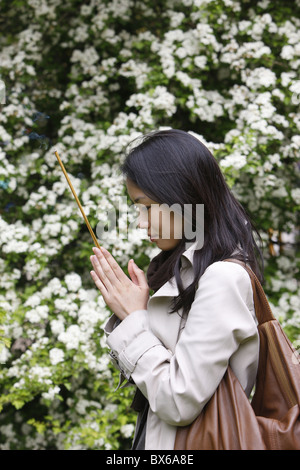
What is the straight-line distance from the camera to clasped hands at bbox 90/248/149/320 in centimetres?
151

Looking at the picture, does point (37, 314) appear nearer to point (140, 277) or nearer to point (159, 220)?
point (140, 277)

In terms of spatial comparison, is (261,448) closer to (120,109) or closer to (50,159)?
(50,159)

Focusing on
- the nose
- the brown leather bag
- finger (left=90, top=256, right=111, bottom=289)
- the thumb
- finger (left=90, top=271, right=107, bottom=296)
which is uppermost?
the nose

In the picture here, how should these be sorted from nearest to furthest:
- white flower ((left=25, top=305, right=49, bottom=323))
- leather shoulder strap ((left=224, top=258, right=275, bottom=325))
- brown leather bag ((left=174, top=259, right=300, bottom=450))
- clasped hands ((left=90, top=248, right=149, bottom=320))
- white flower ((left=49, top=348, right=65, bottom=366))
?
→ brown leather bag ((left=174, top=259, right=300, bottom=450)) < leather shoulder strap ((left=224, top=258, right=275, bottom=325)) < clasped hands ((left=90, top=248, right=149, bottom=320)) < white flower ((left=49, top=348, right=65, bottom=366)) < white flower ((left=25, top=305, right=49, bottom=323))

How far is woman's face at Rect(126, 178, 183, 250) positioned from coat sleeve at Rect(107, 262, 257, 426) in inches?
9.0

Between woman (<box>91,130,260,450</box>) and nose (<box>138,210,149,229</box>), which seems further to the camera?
nose (<box>138,210,149,229</box>)

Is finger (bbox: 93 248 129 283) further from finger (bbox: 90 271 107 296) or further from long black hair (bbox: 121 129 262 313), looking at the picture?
long black hair (bbox: 121 129 262 313)

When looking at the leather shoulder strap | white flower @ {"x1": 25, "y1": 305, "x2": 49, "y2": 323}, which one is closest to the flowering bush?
white flower @ {"x1": 25, "y1": 305, "x2": 49, "y2": 323}

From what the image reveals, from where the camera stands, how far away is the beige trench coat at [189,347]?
1.27 metres

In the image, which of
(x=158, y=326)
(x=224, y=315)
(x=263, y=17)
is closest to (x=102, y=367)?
(x=158, y=326)

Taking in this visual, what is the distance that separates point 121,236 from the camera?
3289 mm

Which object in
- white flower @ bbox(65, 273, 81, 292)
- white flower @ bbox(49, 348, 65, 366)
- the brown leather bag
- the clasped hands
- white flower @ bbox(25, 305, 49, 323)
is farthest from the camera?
white flower @ bbox(65, 273, 81, 292)

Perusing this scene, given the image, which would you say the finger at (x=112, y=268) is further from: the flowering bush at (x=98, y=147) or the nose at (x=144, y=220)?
the flowering bush at (x=98, y=147)

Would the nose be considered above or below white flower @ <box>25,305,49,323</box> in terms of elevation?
above
